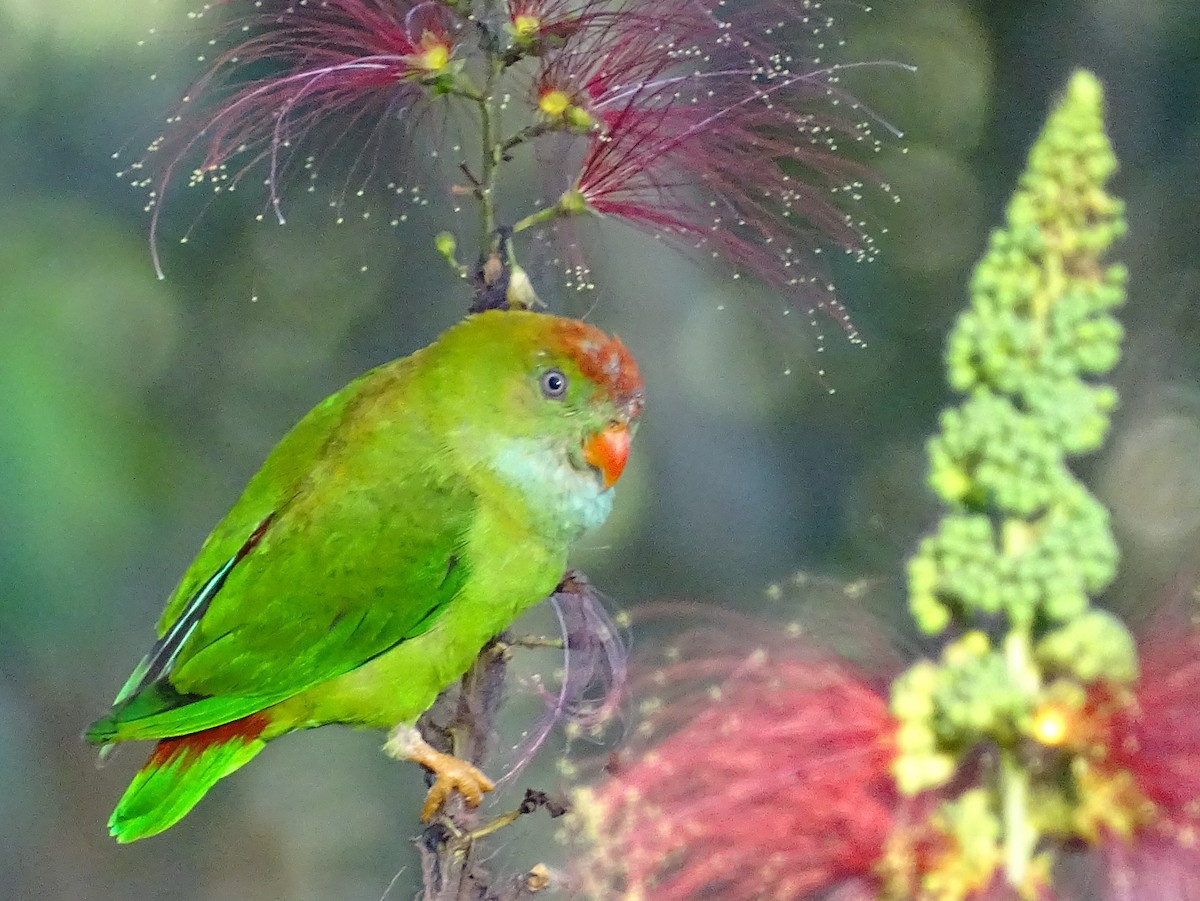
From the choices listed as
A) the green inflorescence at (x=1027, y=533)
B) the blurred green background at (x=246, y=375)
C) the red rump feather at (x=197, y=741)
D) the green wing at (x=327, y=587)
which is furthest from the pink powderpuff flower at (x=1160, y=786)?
the red rump feather at (x=197, y=741)

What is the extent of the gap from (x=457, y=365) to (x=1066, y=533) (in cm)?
35

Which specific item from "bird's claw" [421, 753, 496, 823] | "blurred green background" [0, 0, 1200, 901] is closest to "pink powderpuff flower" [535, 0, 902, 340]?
"blurred green background" [0, 0, 1200, 901]

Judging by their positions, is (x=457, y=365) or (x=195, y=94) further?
(x=195, y=94)

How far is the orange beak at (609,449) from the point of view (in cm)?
66

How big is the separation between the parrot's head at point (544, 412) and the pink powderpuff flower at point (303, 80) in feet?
0.51

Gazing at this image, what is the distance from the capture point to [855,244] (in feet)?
2.54

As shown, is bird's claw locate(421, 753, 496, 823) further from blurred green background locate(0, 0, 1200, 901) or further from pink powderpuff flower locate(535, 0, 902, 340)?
pink powderpuff flower locate(535, 0, 902, 340)

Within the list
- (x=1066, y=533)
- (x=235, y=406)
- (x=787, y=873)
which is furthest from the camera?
(x=235, y=406)

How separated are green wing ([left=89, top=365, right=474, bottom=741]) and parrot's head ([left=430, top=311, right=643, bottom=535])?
0.10 feet

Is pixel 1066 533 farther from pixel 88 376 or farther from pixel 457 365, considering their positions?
pixel 88 376

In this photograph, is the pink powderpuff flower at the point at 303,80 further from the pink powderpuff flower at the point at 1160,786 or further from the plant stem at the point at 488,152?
the pink powderpuff flower at the point at 1160,786

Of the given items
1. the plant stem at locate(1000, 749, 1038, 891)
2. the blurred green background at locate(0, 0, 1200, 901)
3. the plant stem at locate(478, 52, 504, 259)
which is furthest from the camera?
the blurred green background at locate(0, 0, 1200, 901)

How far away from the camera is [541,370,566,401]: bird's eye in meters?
0.64

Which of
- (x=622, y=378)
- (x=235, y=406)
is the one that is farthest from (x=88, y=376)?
(x=622, y=378)
